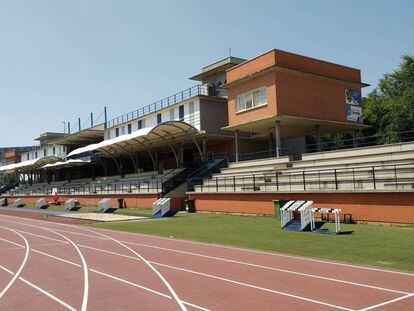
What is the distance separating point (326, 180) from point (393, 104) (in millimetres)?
31876

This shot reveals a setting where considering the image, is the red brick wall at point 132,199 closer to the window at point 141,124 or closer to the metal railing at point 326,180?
the metal railing at point 326,180

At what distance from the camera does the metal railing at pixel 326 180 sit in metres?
20.4

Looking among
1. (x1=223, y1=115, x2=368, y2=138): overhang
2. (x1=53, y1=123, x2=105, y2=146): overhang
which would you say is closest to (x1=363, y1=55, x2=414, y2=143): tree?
(x1=223, y1=115, x2=368, y2=138): overhang

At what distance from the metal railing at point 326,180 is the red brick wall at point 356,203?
1.24 feet

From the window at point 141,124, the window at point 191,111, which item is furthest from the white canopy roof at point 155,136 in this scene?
the window at point 141,124

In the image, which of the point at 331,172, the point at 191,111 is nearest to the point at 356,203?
the point at 331,172

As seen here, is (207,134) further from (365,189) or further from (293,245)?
(293,245)

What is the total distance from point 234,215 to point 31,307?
21933 mm

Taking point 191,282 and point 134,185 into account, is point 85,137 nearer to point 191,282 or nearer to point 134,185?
point 134,185

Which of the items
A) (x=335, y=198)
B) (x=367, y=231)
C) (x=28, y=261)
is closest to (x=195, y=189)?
(x=335, y=198)

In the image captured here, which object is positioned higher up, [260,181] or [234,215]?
[260,181]

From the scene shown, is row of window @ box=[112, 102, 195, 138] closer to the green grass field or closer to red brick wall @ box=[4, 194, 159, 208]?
red brick wall @ box=[4, 194, 159, 208]

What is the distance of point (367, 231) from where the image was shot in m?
18.0

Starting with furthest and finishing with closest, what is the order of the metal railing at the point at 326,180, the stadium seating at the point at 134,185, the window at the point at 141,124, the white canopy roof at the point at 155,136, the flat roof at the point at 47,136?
1. the flat roof at the point at 47,136
2. the window at the point at 141,124
3. the stadium seating at the point at 134,185
4. the white canopy roof at the point at 155,136
5. the metal railing at the point at 326,180
